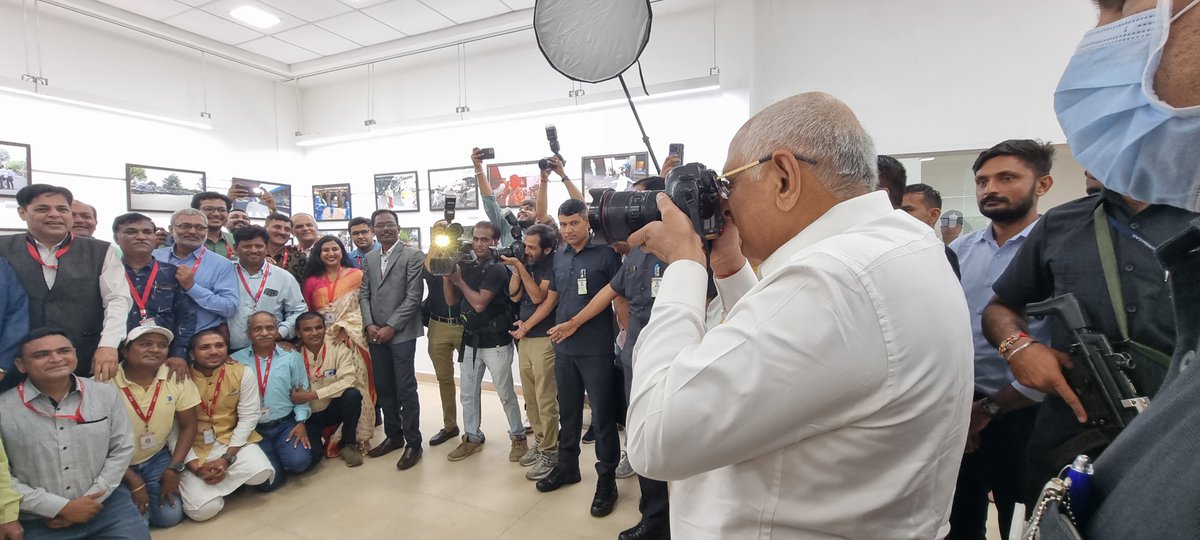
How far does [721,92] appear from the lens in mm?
4516

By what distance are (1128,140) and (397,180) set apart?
21.3 ft

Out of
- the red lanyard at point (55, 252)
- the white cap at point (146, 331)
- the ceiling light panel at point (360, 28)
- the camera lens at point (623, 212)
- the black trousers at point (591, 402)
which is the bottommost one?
the black trousers at point (591, 402)

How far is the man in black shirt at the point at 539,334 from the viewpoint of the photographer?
3.22 metres

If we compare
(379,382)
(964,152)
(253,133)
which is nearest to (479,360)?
(379,382)

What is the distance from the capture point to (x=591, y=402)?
113 inches

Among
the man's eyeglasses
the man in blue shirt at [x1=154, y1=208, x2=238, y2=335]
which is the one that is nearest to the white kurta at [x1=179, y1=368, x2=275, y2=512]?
the man in blue shirt at [x1=154, y1=208, x2=238, y2=335]

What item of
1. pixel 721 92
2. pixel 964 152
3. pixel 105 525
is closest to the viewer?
pixel 105 525

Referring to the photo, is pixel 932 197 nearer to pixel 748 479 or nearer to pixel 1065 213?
pixel 1065 213

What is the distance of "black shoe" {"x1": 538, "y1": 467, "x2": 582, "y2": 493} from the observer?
9.53ft

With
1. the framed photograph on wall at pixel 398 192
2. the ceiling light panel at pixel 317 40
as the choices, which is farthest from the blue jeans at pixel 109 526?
the ceiling light panel at pixel 317 40

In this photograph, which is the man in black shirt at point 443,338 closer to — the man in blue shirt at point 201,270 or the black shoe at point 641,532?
the man in blue shirt at point 201,270

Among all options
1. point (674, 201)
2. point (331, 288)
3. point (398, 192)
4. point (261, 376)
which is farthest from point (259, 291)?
point (674, 201)

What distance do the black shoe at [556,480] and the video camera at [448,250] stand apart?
1441 millimetres

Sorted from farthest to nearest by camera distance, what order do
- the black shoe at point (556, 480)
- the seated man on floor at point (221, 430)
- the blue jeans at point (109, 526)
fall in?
1. the black shoe at point (556, 480)
2. the seated man on floor at point (221, 430)
3. the blue jeans at point (109, 526)
